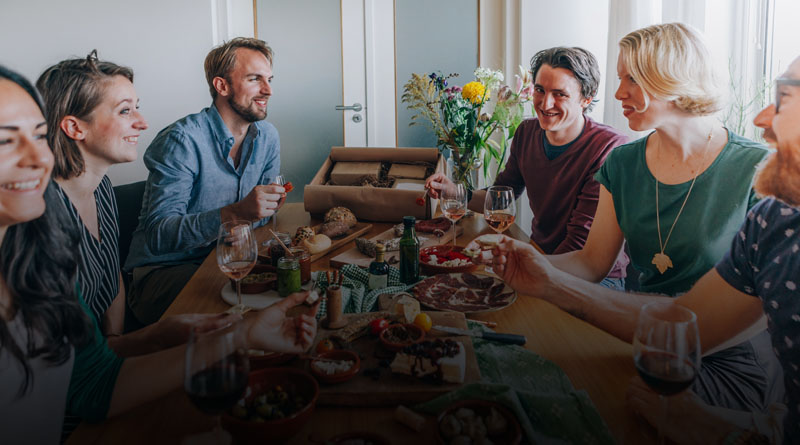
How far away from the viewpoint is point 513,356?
1.05 meters

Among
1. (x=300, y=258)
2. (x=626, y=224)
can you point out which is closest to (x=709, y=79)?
(x=626, y=224)

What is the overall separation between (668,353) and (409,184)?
5.64ft

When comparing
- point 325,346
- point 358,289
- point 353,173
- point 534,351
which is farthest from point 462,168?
point 325,346

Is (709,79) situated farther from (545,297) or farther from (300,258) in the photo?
(300,258)

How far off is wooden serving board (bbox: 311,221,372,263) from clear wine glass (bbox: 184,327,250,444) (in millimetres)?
1038

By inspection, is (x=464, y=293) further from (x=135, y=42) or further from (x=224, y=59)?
(x=135, y=42)

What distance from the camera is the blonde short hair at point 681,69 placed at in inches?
55.5

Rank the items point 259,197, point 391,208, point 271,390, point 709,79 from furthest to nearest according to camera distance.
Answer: point 391,208 < point 259,197 < point 709,79 < point 271,390

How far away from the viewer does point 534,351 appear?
3.59ft

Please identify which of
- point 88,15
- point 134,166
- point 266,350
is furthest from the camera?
point 134,166

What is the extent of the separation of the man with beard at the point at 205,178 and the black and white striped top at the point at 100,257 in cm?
23

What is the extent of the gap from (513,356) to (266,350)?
472mm

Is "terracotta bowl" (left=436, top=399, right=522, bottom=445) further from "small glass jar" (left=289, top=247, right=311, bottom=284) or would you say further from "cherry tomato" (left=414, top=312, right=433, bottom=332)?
"small glass jar" (left=289, top=247, right=311, bottom=284)

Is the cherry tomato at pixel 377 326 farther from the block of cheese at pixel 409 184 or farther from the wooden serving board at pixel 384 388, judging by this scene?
the block of cheese at pixel 409 184
